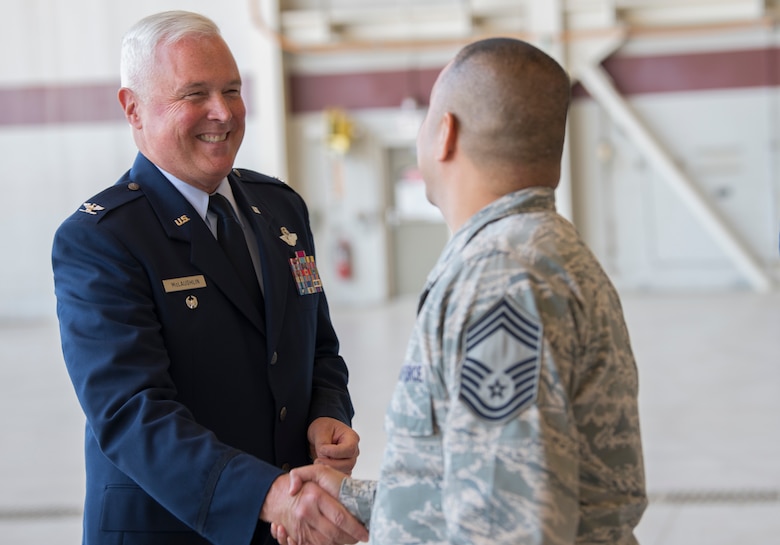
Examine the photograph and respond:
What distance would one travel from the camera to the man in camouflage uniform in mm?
1504

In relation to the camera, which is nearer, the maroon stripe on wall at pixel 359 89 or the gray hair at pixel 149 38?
the gray hair at pixel 149 38

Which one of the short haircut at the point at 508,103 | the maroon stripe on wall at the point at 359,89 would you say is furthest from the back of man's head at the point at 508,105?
the maroon stripe on wall at the point at 359,89

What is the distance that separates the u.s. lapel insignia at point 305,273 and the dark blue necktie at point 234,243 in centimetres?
16

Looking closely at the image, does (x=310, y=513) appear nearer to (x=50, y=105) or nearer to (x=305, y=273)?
(x=305, y=273)

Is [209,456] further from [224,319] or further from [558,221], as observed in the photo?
[558,221]

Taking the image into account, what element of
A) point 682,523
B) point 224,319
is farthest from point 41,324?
point 224,319

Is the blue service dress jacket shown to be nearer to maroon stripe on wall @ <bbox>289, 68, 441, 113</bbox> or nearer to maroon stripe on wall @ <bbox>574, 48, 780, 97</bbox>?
maroon stripe on wall @ <bbox>289, 68, 441, 113</bbox>

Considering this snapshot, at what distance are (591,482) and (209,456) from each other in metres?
0.87

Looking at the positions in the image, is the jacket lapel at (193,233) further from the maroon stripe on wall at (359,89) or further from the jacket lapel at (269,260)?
the maroon stripe on wall at (359,89)

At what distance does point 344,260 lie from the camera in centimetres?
1443

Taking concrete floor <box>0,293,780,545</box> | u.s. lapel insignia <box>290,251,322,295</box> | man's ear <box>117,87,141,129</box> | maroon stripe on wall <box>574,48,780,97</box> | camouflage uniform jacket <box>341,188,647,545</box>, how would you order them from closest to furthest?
camouflage uniform jacket <box>341,188,647,545</box> → man's ear <box>117,87,141,129</box> → u.s. lapel insignia <box>290,251,322,295</box> → concrete floor <box>0,293,780,545</box> → maroon stripe on wall <box>574,48,780,97</box>

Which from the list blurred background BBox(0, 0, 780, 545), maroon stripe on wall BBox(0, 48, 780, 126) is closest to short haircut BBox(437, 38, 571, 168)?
blurred background BBox(0, 0, 780, 545)

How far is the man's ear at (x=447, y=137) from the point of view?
1.69m

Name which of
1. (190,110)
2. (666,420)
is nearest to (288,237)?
(190,110)
